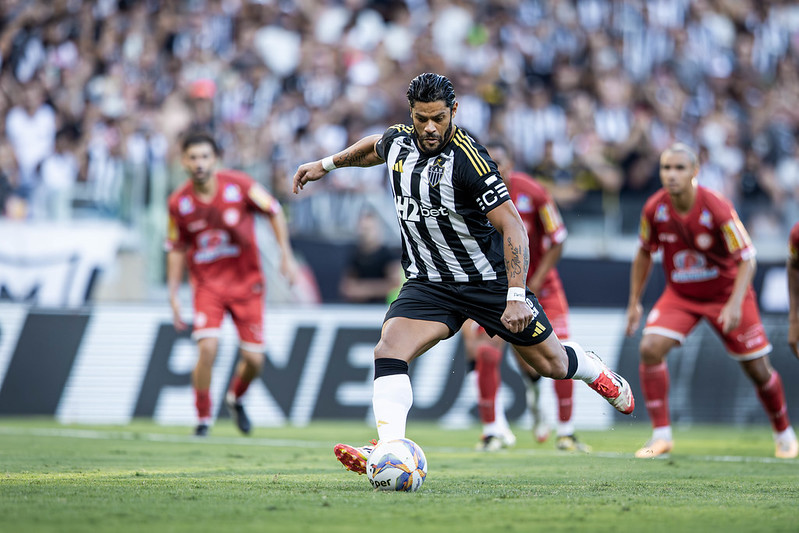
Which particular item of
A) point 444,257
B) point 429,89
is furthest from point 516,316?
point 429,89

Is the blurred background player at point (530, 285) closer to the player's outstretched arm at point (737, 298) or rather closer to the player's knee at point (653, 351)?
the player's knee at point (653, 351)

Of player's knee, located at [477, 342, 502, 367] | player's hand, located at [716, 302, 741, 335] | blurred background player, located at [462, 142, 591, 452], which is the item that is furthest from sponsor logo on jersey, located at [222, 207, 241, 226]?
player's hand, located at [716, 302, 741, 335]

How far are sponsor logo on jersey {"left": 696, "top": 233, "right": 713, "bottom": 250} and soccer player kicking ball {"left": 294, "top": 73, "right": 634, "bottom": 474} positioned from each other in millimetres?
2874

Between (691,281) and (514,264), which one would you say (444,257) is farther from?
(691,281)

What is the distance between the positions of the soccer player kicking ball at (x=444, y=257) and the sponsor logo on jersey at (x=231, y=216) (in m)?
4.16

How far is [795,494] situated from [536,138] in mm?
11571

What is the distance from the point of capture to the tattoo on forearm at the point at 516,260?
597cm

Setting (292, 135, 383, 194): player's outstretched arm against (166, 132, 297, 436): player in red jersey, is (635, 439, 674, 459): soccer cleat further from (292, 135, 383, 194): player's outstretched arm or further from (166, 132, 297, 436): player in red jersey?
(166, 132, 297, 436): player in red jersey

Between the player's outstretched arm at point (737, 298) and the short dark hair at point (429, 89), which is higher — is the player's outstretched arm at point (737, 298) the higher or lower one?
the lower one

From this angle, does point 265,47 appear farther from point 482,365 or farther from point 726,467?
point 726,467

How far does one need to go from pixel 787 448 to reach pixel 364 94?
9.75 meters

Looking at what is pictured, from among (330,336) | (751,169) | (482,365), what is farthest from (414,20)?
(482,365)

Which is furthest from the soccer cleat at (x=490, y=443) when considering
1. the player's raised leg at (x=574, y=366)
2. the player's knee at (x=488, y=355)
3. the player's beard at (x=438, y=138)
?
the player's beard at (x=438, y=138)

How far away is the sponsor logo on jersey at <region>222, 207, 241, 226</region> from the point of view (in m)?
10.6
